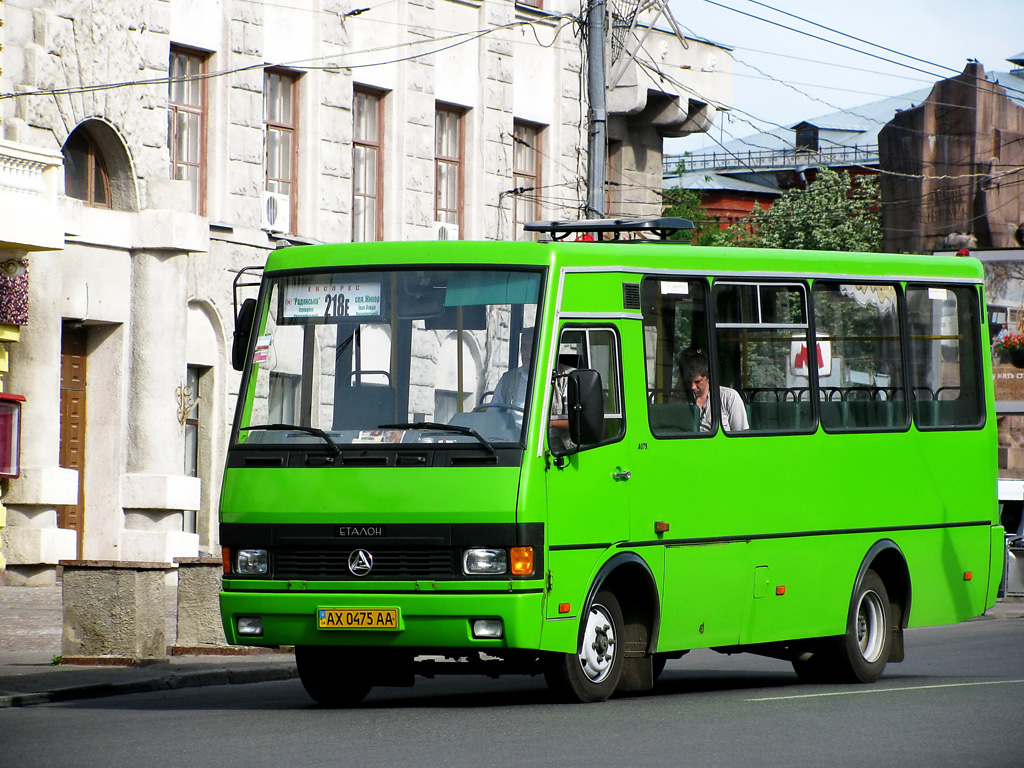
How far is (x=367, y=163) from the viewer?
29.4 m

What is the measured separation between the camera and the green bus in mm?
11352

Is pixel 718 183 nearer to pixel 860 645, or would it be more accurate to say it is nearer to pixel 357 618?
pixel 860 645

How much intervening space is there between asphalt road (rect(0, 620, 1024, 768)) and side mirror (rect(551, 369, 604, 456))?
1.65m

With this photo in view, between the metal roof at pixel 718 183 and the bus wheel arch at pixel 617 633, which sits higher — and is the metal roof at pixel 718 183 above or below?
above

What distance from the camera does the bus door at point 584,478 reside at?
37.7 feet

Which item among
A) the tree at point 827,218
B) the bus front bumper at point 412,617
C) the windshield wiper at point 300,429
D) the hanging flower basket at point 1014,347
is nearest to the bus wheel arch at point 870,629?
the bus front bumper at point 412,617

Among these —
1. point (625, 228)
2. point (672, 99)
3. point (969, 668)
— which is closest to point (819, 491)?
point (625, 228)

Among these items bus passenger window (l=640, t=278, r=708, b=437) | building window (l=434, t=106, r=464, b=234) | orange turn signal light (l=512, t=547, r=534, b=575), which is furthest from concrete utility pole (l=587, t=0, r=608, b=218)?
orange turn signal light (l=512, t=547, r=534, b=575)

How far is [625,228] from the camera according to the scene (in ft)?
42.8

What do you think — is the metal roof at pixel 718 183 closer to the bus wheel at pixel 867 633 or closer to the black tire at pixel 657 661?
the bus wheel at pixel 867 633

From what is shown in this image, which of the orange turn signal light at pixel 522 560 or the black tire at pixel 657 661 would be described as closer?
the orange turn signal light at pixel 522 560

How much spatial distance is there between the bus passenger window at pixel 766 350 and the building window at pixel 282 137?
14550 mm

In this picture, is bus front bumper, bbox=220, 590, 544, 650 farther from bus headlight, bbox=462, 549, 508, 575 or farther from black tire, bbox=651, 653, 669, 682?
black tire, bbox=651, 653, 669, 682

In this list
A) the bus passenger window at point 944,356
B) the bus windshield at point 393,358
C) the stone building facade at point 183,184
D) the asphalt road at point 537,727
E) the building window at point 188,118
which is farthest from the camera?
the building window at point 188,118
